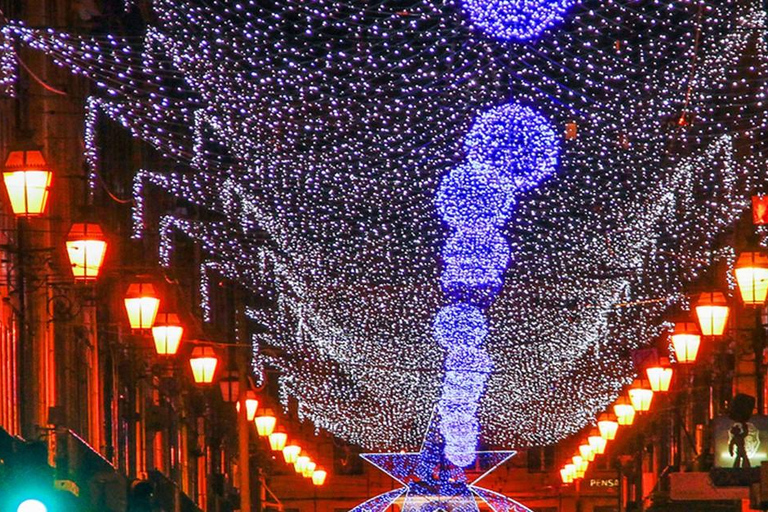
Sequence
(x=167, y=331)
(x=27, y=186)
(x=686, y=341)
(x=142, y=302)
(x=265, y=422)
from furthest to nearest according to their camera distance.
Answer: (x=265, y=422) < (x=686, y=341) < (x=167, y=331) < (x=142, y=302) < (x=27, y=186)

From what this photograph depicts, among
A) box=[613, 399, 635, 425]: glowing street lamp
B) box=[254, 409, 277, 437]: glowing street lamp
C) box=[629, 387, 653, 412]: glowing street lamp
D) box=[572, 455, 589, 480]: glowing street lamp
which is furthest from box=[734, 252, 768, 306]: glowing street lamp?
box=[572, 455, 589, 480]: glowing street lamp

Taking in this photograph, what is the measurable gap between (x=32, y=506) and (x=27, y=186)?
15.8 feet

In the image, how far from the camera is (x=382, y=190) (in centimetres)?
2820

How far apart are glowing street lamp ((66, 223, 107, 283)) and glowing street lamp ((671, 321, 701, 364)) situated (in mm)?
10193

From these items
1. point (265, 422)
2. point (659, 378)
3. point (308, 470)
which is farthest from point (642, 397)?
point (308, 470)

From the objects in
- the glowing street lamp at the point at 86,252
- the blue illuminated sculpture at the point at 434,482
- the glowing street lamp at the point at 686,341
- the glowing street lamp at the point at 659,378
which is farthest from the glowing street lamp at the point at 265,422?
the glowing street lamp at the point at 86,252

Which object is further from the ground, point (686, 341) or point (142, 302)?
point (686, 341)

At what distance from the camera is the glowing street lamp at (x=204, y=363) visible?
110 feet

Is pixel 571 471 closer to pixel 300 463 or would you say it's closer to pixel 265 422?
pixel 300 463

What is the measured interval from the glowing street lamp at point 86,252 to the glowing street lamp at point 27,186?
5.71ft

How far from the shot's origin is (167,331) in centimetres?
2773

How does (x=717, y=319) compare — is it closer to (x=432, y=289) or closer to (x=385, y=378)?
(x=432, y=289)

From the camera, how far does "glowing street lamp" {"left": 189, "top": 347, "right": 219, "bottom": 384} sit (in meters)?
33.4

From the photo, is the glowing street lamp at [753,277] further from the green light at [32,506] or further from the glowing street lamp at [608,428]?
the glowing street lamp at [608,428]
